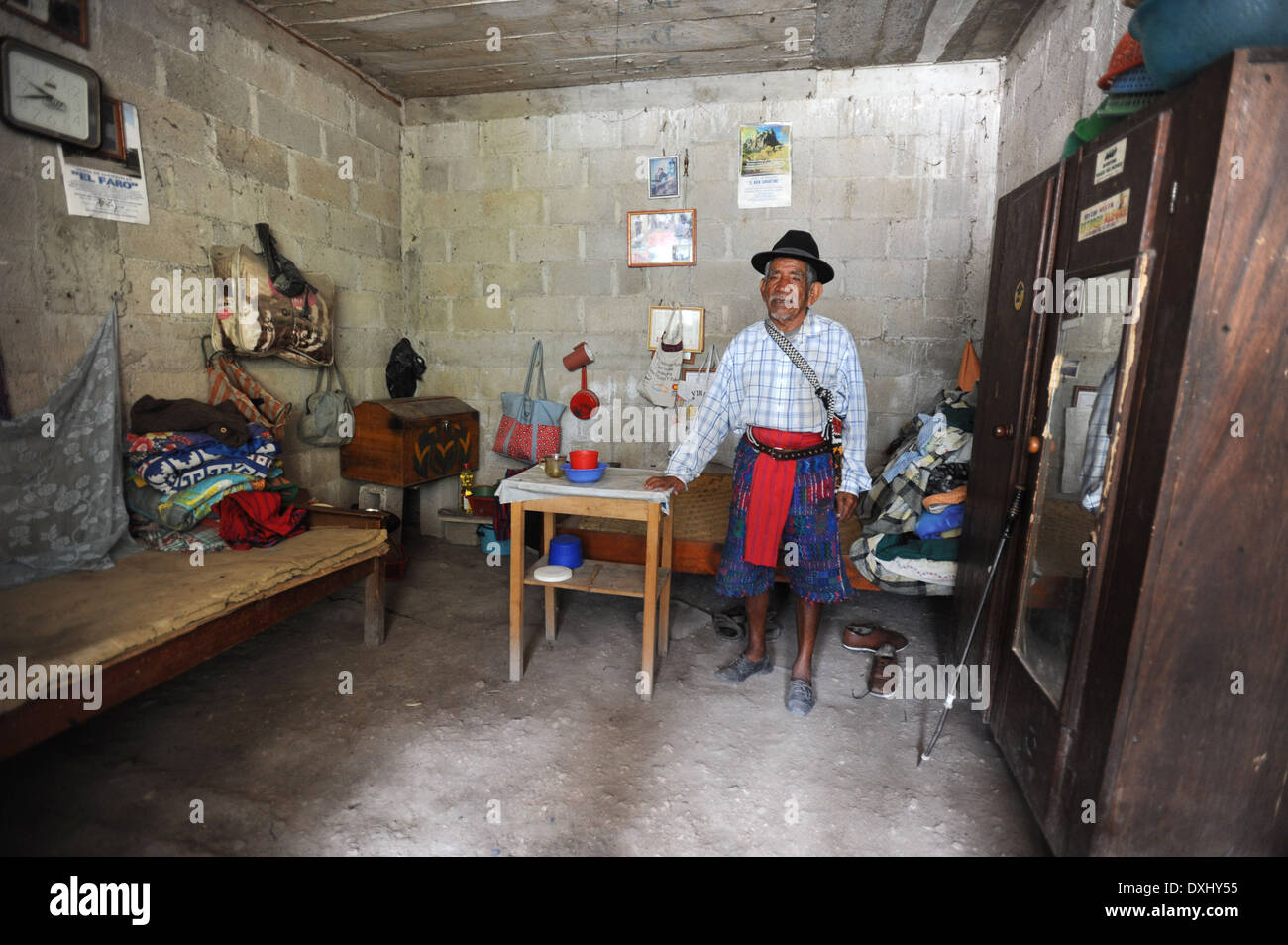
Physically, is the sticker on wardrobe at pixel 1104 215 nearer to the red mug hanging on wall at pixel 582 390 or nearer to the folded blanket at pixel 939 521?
the folded blanket at pixel 939 521

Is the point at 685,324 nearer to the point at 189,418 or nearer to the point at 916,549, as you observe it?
the point at 916,549

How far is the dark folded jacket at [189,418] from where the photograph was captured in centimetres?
289

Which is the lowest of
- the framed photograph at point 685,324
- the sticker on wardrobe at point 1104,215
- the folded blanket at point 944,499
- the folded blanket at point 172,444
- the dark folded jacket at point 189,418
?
the folded blanket at point 944,499

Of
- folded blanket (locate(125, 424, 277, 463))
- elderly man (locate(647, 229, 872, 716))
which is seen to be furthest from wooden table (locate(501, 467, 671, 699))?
folded blanket (locate(125, 424, 277, 463))

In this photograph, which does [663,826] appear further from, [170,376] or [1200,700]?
[170,376]

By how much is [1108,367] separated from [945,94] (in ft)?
10.2

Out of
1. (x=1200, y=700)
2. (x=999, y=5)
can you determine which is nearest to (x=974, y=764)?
(x=1200, y=700)

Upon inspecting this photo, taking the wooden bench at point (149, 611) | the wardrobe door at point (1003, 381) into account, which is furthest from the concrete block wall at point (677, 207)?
the wooden bench at point (149, 611)

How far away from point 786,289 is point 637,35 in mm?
2208

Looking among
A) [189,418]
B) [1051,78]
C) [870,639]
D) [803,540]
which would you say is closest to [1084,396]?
[803,540]

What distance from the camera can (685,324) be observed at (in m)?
4.54

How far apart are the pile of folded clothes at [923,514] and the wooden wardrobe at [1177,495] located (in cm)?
103

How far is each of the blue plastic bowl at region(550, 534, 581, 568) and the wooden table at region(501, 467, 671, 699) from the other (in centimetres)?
4

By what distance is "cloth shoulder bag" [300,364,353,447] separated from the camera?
4004 millimetres
